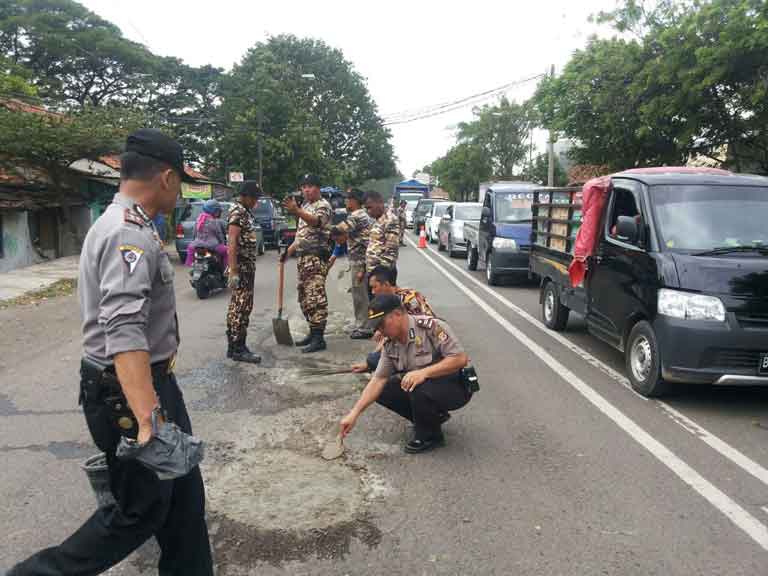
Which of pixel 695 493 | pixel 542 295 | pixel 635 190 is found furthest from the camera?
pixel 542 295

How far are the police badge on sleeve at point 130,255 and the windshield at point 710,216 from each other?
183 inches

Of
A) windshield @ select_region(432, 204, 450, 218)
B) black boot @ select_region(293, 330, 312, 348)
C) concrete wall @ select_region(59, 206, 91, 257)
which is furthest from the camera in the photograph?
windshield @ select_region(432, 204, 450, 218)

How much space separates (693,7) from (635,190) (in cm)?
1270

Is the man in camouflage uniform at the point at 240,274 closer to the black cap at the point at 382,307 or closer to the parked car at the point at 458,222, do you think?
the black cap at the point at 382,307

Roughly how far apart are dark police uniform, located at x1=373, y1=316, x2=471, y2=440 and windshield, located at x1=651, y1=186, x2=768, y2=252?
2429 mm

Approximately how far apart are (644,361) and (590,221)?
1759mm

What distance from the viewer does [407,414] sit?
15.0ft

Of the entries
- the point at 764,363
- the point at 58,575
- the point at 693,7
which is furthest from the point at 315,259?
the point at 693,7

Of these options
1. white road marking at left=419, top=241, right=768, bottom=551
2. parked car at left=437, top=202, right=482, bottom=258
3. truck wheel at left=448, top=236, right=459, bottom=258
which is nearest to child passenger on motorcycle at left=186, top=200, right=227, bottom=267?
white road marking at left=419, top=241, right=768, bottom=551

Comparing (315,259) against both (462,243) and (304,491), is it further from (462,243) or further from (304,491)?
(462,243)

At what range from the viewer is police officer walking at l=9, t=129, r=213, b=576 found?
2.18m

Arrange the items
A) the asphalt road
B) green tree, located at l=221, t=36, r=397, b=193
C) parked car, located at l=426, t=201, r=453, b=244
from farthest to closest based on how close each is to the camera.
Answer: green tree, located at l=221, t=36, r=397, b=193 → parked car, located at l=426, t=201, r=453, b=244 → the asphalt road

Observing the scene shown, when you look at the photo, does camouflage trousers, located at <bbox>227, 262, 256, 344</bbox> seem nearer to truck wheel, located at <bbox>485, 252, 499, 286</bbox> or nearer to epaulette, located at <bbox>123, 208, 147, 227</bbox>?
epaulette, located at <bbox>123, 208, 147, 227</bbox>

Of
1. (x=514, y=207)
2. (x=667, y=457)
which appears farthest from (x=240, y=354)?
(x=514, y=207)
